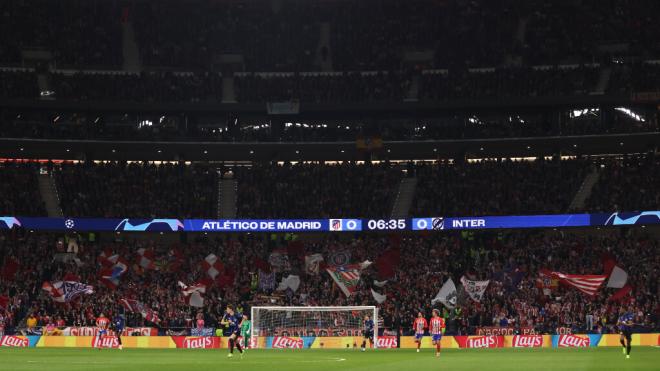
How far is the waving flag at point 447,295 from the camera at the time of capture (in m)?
53.3

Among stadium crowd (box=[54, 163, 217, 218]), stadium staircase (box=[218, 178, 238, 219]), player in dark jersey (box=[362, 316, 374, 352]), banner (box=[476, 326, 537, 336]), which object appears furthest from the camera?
stadium staircase (box=[218, 178, 238, 219])

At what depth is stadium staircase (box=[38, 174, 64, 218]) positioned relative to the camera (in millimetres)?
63375

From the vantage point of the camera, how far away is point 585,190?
210ft

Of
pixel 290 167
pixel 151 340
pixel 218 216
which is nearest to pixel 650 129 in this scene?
pixel 290 167

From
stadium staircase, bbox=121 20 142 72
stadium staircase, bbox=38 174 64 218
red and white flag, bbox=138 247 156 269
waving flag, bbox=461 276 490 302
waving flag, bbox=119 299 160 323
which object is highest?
stadium staircase, bbox=121 20 142 72

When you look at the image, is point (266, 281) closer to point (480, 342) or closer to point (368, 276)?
point (368, 276)

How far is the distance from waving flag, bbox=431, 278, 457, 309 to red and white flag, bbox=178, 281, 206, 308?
13442 millimetres

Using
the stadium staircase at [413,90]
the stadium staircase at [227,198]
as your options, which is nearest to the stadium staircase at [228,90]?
the stadium staircase at [227,198]

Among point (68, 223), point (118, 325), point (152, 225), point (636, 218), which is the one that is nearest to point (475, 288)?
point (636, 218)

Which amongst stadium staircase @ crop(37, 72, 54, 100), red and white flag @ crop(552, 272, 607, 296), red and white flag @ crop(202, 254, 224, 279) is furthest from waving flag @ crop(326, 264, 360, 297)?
stadium staircase @ crop(37, 72, 54, 100)

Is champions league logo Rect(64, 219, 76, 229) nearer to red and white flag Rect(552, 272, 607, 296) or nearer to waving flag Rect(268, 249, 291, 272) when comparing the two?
waving flag Rect(268, 249, 291, 272)

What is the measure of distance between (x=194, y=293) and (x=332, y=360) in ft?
61.7

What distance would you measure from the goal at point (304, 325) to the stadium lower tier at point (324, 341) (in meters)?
0.05

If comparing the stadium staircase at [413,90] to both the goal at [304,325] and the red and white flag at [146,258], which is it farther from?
the goal at [304,325]
